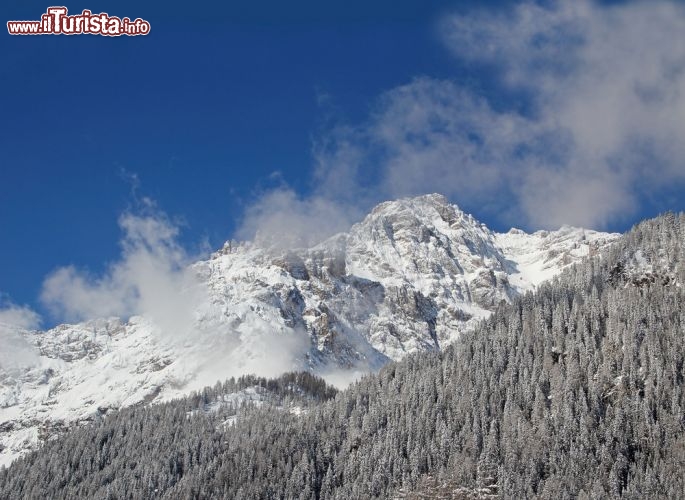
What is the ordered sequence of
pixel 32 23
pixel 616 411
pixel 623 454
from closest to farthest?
pixel 32 23 < pixel 623 454 < pixel 616 411

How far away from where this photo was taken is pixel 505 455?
195 meters

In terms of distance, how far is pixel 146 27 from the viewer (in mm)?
118312

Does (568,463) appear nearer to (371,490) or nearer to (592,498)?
(592,498)

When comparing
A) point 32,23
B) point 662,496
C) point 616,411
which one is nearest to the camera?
point 32,23

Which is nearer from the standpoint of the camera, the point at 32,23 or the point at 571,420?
the point at 32,23

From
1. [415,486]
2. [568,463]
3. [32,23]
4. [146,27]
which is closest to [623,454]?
[568,463]

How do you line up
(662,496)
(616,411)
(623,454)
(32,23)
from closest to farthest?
1. (32,23)
2. (662,496)
3. (623,454)
4. (616,411)

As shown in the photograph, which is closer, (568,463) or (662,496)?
(662,496)

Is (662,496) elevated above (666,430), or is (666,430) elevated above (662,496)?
(666,430)

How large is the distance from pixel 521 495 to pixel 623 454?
2839cm

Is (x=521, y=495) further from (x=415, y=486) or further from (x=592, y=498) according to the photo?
(x=415, y=486)

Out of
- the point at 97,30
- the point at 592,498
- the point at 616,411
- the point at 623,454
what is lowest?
the point at 592,498

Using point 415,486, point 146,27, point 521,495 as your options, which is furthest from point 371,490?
point 146,27

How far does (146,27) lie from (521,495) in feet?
428
